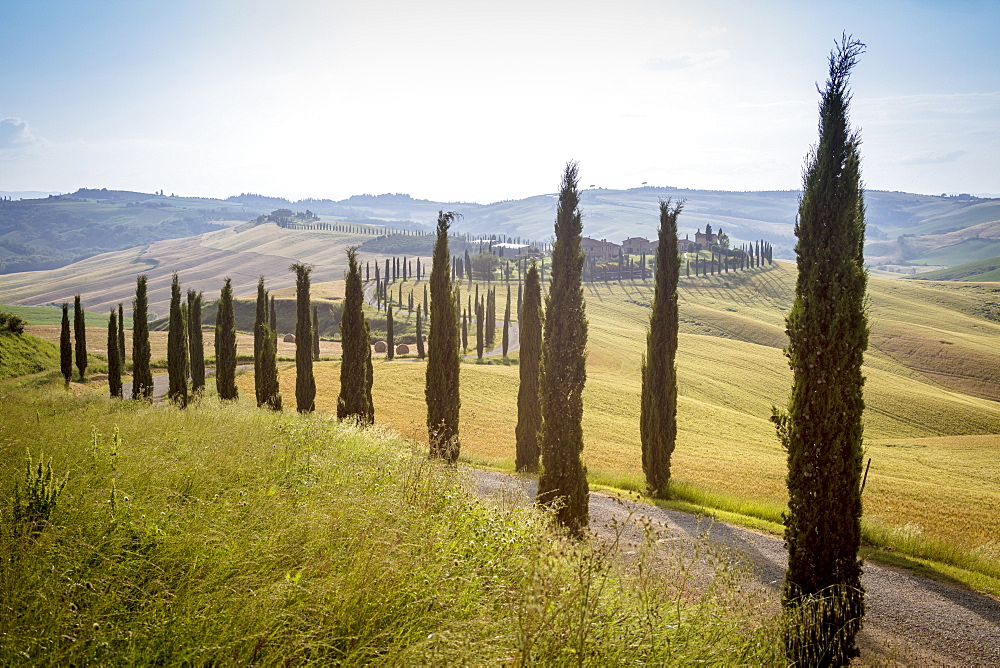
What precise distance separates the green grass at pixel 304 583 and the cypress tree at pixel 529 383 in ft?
52.7

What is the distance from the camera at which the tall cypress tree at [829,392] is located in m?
8.67

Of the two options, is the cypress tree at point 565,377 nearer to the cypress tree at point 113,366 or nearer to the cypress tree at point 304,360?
the cypress tree at point 304,360

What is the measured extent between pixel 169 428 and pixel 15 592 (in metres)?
5.94

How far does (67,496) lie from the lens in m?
5.89

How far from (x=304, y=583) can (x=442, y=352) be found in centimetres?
1633

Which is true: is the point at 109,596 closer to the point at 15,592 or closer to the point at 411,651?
the point at 15,592

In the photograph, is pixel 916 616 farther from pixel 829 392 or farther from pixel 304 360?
pixel 304 360

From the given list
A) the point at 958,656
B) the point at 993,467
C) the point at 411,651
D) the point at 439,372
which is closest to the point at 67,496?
the point at 411,651

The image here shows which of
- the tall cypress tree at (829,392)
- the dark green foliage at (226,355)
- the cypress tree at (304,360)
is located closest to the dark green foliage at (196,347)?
the dark green foliage at (226,355)

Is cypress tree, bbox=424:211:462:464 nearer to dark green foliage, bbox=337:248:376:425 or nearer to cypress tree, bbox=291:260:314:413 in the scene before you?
dark green foliage, bbox=337:248:376:425

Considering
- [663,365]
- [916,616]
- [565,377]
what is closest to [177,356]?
[663,365]

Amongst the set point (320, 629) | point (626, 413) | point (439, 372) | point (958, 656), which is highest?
point (320, 629)

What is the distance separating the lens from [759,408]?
186 ft

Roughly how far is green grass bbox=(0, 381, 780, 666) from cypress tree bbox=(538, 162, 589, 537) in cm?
516
